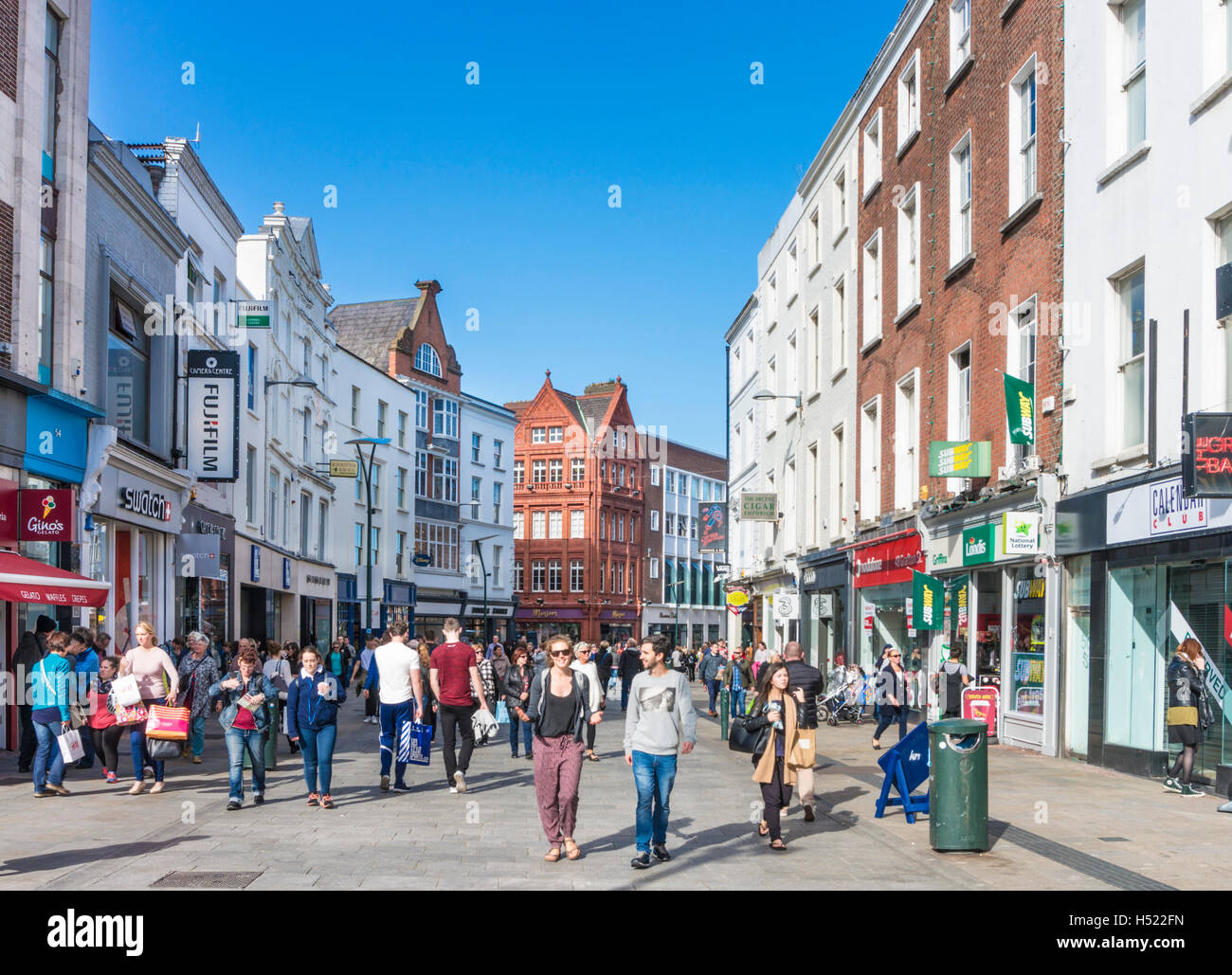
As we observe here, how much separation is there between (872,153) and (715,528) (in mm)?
18149

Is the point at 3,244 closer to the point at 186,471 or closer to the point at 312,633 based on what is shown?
the point at 186,471

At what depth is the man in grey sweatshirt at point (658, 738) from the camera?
31.9ft

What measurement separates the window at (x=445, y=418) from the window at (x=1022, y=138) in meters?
45.9

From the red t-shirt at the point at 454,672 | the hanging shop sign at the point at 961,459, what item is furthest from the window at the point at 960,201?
the red t-shirt at the point at 454,672

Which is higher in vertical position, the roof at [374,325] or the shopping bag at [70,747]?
the roof at [374,325]

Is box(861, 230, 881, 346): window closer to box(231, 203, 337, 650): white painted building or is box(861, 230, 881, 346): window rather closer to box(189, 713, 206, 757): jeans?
box(231, 203, 337, 650): white painted building

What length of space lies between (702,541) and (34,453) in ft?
95.5

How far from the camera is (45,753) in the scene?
13.0 m

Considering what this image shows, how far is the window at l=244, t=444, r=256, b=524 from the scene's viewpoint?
34641mm

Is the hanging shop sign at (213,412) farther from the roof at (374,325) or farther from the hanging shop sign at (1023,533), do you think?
the roof at (374,325)

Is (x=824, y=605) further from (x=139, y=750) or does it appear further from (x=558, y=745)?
(x=558, y=745)

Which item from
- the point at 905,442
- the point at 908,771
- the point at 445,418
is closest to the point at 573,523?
the point at 445,418

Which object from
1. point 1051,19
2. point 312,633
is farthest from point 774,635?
point 1051,19

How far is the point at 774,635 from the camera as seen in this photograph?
41000 millimetres
